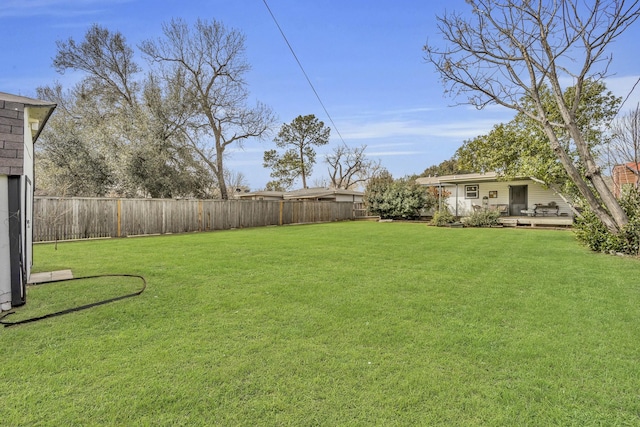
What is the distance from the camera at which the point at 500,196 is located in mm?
19453

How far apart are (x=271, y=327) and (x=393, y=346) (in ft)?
4.11

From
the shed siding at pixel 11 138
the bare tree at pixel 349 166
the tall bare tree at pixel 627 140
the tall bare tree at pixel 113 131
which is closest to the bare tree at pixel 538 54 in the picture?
the tall bare tree at pixel 627 140

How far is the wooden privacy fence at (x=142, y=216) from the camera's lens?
32.8 feet

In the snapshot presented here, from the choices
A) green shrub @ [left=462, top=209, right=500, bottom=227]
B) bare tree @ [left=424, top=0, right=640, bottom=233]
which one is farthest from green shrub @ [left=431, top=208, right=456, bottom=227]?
bare tree @ [left=424, top=0, right=640, bottom=233]

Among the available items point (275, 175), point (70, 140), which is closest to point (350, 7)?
point (70, 140)

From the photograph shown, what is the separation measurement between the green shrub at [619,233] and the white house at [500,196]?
8787mm

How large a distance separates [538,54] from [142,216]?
14.3 metres

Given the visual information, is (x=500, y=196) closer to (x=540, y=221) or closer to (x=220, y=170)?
(x=540, y=221)

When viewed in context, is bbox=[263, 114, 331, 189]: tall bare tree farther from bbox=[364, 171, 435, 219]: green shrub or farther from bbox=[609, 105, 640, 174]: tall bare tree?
bbox=[609, 105, 640, 174]: tall bare tree

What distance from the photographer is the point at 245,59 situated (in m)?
20.5

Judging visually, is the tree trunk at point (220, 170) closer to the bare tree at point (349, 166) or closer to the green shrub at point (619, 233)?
the bare tree at point (349, 166)

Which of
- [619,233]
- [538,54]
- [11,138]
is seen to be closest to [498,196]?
[538,54]

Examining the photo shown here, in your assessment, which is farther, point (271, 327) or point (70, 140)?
point (70, 140)

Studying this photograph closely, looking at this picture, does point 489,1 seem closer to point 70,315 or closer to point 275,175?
point 70,315
